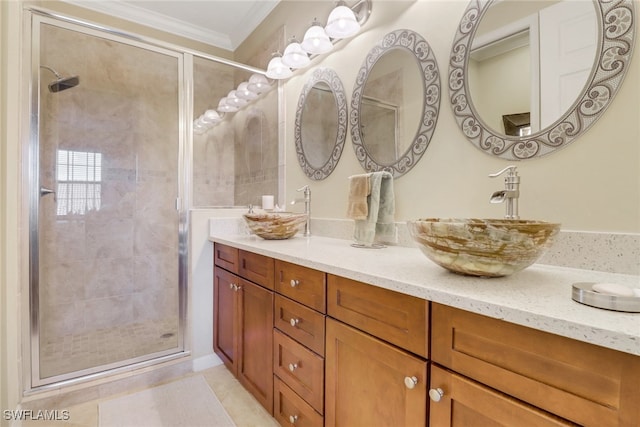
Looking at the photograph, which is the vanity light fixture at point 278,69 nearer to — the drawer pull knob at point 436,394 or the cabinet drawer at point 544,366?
the cabinet drawer at point 544,366

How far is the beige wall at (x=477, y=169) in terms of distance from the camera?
2.72ft

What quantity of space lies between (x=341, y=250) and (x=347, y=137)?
733 mm

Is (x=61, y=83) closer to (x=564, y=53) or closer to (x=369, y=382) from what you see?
(x=369, y=382)

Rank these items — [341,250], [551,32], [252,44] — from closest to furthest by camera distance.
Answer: [551,32]
[341,250]
[252,44]

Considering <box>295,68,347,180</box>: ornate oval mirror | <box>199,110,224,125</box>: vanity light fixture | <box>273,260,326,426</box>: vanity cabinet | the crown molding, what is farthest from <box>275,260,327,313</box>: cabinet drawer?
the crown molding

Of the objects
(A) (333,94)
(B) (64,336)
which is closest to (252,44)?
(A) (333,94)

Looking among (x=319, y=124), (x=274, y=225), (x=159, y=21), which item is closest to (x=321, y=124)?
(x=319, y=124)

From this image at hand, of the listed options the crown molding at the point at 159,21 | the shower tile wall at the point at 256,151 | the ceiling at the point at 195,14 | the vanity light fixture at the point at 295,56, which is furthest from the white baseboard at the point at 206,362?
the crown molding at the point at 159,21

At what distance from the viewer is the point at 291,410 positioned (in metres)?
1.22

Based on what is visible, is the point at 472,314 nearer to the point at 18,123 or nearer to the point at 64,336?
the point at 18,123

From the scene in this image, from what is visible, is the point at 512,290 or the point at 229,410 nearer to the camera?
A: the point at 512,290

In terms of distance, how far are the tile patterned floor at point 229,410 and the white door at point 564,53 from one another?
170 centimetres

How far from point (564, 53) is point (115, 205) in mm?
2525

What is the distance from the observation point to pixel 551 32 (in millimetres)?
962
